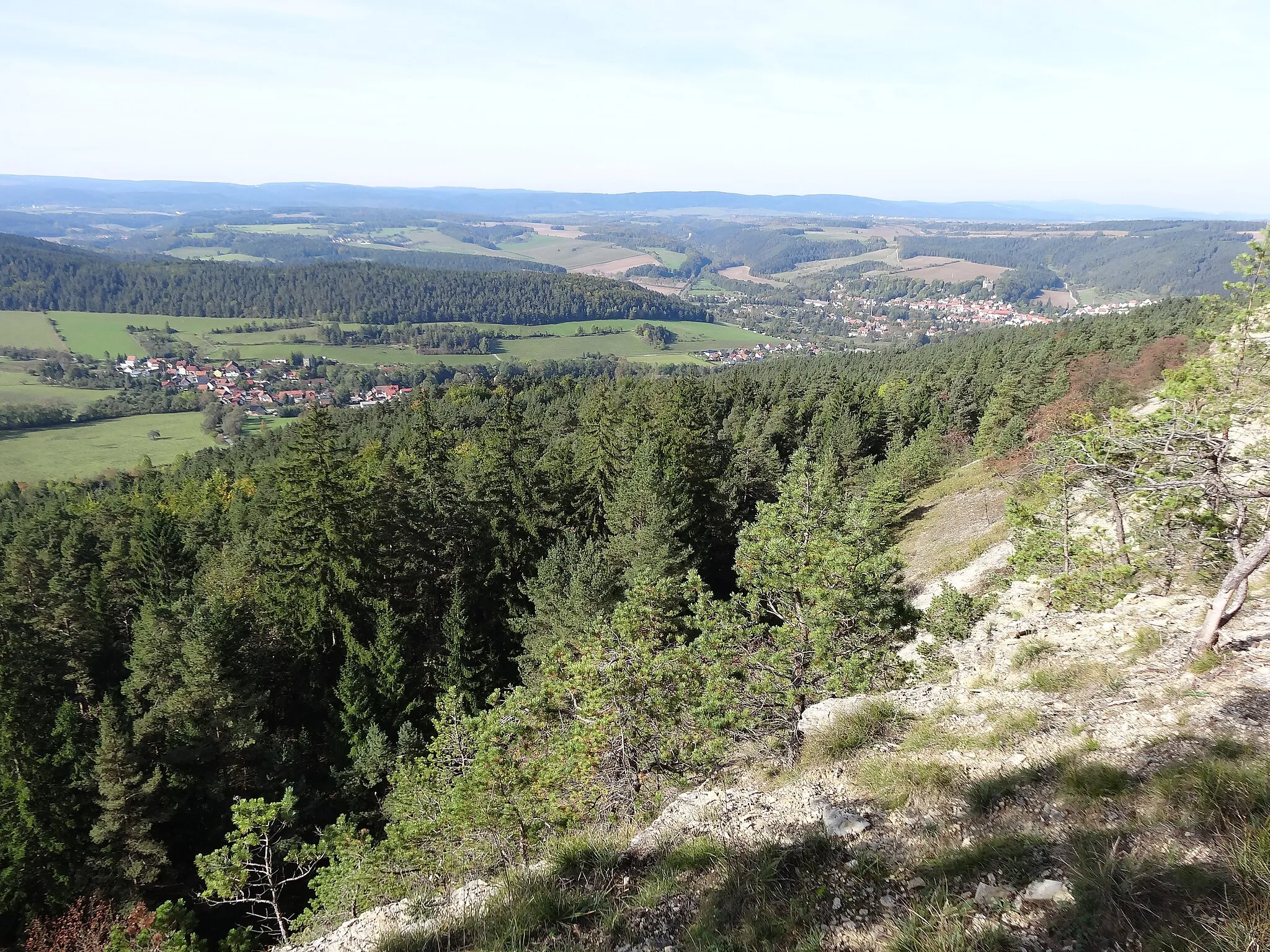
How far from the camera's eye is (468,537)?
37719 mm

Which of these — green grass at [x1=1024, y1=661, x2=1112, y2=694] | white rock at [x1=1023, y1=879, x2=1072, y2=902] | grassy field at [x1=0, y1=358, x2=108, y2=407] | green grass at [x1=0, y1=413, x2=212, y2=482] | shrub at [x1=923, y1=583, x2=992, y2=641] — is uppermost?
white rock at [x1=1023, y1=879, x2=1072, y2=902]

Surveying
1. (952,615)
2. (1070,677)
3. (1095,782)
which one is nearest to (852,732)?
(1095,782)

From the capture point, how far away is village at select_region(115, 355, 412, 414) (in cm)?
15812

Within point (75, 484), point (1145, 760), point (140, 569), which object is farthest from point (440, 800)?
point (75, 484)

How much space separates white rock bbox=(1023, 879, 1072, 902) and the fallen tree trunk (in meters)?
4.36

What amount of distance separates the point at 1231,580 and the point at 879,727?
4897 mm

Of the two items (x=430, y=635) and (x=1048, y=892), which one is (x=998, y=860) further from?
(x=430, y=635)

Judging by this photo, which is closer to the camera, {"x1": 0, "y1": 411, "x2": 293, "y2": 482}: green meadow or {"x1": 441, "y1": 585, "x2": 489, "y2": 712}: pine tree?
A: {"x1": 441, "y1": 585, "x2": 489, "y2": 712}: pine tree

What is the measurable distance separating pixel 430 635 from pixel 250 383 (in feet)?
557

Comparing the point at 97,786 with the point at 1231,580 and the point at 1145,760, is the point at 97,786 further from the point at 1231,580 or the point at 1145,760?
the point at 1231,580

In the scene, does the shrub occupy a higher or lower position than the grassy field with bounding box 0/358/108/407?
higher

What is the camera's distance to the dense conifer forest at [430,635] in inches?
520

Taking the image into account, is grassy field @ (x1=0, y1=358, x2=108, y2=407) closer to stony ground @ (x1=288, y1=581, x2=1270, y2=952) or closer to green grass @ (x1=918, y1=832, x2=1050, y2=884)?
stony ground @ (x1=288, y1=581, x2=1270, y2=952)

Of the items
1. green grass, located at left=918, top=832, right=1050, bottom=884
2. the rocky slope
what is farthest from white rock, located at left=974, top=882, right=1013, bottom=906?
green grass, located at left=918, top=832, right=1050, bottom=884
